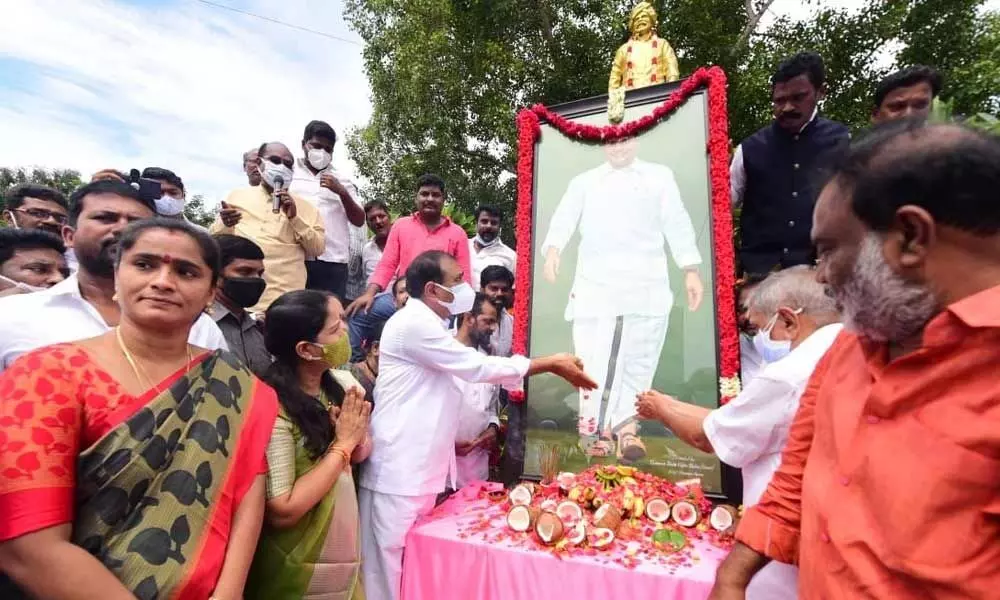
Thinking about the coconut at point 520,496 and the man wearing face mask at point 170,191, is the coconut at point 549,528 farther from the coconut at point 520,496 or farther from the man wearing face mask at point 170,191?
the man wearing face mask at point 170,191

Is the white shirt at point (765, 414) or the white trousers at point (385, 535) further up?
the white shirt at point (765, 414)

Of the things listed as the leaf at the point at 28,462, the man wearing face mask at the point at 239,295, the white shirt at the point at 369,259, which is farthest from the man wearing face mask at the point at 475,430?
the white shirt at the point at 369,259

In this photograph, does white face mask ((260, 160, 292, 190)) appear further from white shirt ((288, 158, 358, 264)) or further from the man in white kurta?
the man in white kurta

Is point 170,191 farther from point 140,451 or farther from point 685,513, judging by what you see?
point 685,513

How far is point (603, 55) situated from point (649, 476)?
11374 mm

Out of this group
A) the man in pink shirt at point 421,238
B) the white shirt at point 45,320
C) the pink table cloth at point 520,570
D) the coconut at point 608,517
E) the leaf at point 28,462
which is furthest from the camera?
the man in pink shirt at point 421,238

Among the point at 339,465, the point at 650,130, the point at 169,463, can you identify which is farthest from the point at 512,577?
the point at 650,130

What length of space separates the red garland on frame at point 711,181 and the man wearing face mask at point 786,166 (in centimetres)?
22

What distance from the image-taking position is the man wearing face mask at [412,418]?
114 inches

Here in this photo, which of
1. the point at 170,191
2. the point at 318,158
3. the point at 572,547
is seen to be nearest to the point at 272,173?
the point at 318,158

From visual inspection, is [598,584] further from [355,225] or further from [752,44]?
[752,44]

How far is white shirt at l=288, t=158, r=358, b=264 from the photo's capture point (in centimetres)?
499

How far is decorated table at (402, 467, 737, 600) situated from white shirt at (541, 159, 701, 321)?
1.24 metres

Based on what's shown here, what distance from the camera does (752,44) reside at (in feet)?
38.8
